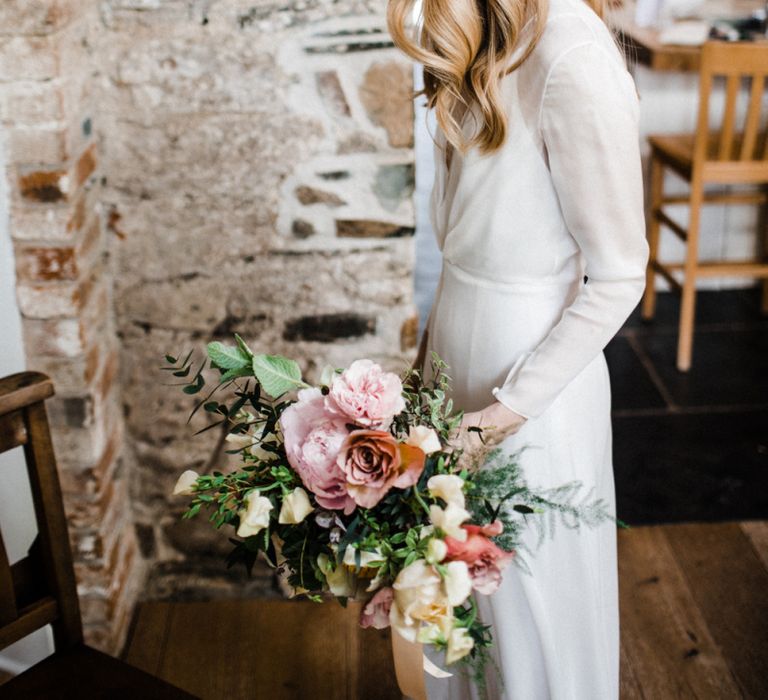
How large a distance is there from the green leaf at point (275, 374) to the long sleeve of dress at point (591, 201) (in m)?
0.36

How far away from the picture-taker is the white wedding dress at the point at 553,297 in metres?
1.31

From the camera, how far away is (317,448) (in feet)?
3.77

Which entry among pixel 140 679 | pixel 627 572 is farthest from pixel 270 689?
pixel 627 572

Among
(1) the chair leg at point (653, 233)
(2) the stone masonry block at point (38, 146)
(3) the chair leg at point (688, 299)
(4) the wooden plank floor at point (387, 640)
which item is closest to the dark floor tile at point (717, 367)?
(3) the chair leg at point (688, 299)

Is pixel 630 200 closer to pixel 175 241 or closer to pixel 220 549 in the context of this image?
pixel 175 241

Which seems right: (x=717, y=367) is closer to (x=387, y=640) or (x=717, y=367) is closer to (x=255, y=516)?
(x=387, y=640)

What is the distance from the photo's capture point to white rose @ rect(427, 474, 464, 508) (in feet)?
3.65

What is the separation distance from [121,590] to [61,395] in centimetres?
56

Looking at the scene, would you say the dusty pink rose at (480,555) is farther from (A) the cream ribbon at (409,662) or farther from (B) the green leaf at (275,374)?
(B) the green leaf at (275,374)

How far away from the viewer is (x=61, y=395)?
210 cm

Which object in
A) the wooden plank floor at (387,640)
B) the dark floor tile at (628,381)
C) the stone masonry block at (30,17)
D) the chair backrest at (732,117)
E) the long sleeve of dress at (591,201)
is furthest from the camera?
the dark floor tile at (628,381)

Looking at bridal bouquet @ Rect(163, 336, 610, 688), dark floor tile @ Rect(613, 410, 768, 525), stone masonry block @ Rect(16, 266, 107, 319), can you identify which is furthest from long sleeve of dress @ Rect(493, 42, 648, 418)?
dark floor tile @ Rect(613, 410, 768, 525)

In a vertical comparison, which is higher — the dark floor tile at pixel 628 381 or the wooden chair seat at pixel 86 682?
the wooden chair seat at pixel 86 682

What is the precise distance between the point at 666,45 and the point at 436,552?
10.5ft
